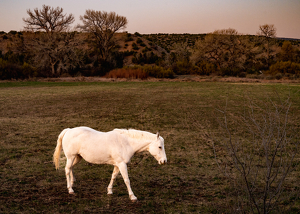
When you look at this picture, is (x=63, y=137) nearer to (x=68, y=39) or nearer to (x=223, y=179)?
(x=223, y=179)

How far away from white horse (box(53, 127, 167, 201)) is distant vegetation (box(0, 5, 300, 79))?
35.8 m

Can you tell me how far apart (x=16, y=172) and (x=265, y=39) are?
60733 millimetres

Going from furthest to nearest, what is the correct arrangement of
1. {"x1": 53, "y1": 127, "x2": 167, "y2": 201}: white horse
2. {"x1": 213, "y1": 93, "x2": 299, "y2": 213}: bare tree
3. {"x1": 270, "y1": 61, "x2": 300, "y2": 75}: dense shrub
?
1. {"x1": 270, "y1": 61, "x2": 300, "y2": 75}: dense shrub
2. {"x1": 53, "y1": 127, "x2": 167, "y2": 201}: white horse
3. {"x1": 213, "y1": 93, "x2": 299, "y2": 213}: bare tree

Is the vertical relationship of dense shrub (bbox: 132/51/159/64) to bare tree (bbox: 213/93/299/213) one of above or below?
above

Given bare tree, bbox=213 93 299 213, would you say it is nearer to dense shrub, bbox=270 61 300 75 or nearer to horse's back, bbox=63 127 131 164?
horse's back, bbox=63 127 131 164

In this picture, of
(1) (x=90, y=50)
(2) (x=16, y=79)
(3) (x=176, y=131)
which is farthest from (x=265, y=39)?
(3) (x=176, y=131)

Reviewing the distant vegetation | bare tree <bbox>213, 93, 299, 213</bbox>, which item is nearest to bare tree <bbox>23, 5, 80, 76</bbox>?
the distant vegetation

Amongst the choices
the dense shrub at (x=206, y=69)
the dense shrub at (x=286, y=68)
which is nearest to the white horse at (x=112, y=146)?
the dense shrub at (x=206, y=69)

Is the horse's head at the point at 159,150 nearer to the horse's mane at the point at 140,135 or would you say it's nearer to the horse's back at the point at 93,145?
the horse's mane at the point at 140,135

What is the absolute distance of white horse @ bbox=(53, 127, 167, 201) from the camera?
16.7ft

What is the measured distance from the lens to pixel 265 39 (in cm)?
5766

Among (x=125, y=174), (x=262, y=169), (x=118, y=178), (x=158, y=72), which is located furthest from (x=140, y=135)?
(x=158, y=72)

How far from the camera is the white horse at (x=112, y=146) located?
509 cm

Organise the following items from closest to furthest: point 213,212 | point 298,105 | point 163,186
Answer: point 213,212
point 163,186
point 298,105
